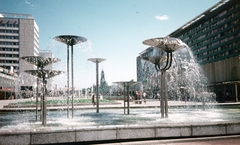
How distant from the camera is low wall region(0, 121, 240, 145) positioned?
533 cm

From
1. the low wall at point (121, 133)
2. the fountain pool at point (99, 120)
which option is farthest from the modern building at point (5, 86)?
the low wall at point (121, 133)

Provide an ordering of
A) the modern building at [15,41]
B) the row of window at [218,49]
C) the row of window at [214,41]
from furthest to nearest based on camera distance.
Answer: the modern building at [15,41] < the row of window at [214,41] < the row of window at [218,49]

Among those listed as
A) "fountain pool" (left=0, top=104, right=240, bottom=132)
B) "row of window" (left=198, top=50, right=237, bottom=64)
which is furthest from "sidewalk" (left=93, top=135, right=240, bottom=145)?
"row of window" (left=198, top=50, right=237, bottom=64)

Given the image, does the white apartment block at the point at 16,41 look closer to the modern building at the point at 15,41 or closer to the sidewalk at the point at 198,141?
the modern building at the point at 15,41

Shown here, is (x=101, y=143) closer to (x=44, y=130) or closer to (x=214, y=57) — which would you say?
(x=44, y=130)

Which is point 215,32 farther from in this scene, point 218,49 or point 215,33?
point 218,49

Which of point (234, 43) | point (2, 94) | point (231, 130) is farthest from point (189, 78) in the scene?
point (2, 94)

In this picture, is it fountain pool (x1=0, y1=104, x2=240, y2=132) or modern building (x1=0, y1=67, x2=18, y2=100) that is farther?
modern building (x1=0, y1=67, x2=18, y2=100)

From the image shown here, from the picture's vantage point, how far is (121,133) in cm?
570

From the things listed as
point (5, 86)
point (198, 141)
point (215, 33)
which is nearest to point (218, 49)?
point (215, 33)

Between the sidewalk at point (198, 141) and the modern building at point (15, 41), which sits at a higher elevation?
the modern building at point (15, 41)

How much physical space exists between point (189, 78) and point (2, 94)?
43.1 meters

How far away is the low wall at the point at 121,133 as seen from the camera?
533 cm

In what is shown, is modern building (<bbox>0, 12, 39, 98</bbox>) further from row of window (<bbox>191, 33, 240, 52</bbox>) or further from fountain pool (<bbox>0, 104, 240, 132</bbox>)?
fountain pool (<bbox>0, 104, 240, 132</bbox>)
